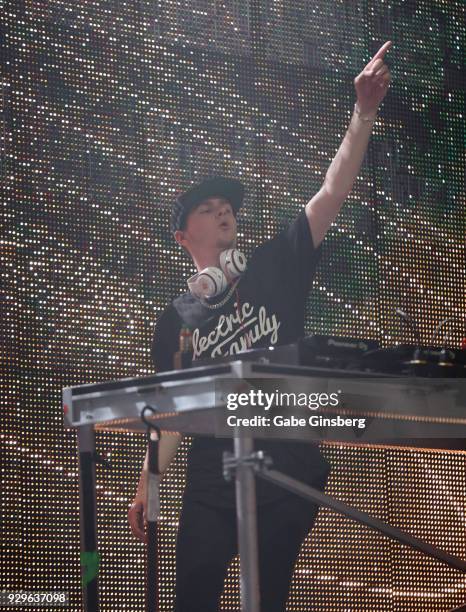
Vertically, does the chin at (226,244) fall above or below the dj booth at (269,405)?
above

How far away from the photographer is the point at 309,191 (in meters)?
4.73

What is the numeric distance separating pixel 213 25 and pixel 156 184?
2.54 ft

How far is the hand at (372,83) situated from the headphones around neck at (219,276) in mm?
589

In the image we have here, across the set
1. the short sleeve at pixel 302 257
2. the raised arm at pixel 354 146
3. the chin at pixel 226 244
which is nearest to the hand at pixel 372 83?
the raised arm at pixel 354 146

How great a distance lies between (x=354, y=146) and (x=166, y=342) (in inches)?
32.0

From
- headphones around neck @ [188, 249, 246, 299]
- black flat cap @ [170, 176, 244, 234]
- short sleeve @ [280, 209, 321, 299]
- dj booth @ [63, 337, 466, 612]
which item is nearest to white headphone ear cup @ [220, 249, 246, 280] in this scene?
headphones around neck @ [188, 249, 246, 299]

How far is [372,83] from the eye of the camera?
3092 millimetres

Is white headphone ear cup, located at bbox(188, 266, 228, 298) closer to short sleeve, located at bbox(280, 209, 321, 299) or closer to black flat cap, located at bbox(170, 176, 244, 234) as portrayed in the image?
short sleeve, located at bbox(280, 209, 321, 299)

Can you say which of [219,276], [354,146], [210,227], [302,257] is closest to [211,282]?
[219,276]

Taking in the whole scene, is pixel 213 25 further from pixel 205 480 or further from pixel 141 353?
pixel 205 480

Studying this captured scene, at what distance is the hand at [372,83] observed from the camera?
307 centimetres

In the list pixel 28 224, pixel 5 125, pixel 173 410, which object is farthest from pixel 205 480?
pixel 5 125

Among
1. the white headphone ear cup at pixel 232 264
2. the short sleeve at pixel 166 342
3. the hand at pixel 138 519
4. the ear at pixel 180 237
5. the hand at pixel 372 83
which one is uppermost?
the hand at pixel 372 83

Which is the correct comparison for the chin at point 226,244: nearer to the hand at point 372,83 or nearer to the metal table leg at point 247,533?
the hand at point 372,83
